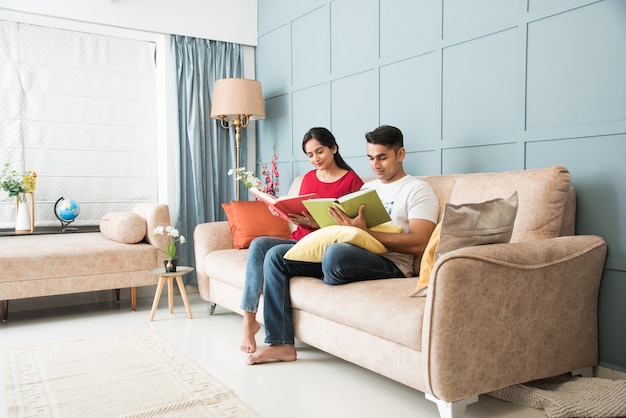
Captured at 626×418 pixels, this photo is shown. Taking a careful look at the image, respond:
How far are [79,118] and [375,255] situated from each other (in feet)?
10.4

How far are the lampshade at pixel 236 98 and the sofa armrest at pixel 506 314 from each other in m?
2.86

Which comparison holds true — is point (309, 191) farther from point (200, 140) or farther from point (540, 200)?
point (200, 140)

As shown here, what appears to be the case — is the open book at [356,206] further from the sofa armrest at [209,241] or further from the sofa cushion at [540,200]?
the sofa armrest at [209,241]

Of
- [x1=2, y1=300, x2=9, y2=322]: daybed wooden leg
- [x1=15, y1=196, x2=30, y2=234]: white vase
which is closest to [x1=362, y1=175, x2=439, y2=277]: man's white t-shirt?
[x1=2, y1=300, x2=9, y2=322]: daybed wooden leg

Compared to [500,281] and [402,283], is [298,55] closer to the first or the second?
[402,283]

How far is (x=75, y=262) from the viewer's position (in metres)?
3.71

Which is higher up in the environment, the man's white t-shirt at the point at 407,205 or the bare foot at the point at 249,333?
the man's white t-shirt at the point at 407,205

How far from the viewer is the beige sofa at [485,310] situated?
72.3 inches

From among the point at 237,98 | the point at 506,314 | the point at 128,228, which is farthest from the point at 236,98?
the point at 506,314

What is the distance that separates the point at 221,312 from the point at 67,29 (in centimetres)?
260

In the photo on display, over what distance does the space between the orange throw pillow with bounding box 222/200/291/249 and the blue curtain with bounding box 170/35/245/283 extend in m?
0.95

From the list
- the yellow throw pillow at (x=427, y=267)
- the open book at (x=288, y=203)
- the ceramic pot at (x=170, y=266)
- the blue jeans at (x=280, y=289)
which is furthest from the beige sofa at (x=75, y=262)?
the yellow throw pillow at (x=427, y=267)

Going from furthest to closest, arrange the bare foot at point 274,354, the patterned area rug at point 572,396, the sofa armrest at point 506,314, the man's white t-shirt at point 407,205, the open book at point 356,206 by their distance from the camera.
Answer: the bare foot at point 274,354 < the man's white t-shirt at point 407,205 < the open book at point 356,206 < the patterned area rug at point 572,396 < the sofa armrest at point 506,314

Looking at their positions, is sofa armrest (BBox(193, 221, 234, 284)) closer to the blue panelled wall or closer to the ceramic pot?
the ceramic pot
